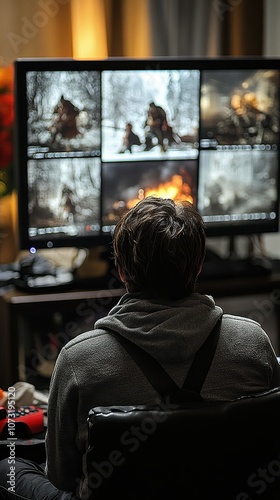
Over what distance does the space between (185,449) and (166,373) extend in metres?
0.16

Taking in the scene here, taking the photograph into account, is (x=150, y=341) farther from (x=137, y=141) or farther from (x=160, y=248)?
(x=137, y=141)

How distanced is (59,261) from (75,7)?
3.37ft

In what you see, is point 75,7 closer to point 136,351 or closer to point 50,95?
point 50,95

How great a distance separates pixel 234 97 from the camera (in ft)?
9.82

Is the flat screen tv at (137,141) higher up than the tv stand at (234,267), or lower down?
higher up

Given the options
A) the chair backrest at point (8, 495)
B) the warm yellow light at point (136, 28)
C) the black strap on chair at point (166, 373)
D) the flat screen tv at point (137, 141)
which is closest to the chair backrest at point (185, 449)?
the black strap on chair at point (166, 373)

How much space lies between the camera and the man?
5.19 feet

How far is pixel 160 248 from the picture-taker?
63.4 inches

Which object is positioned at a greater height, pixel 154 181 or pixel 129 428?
pixel 154 181

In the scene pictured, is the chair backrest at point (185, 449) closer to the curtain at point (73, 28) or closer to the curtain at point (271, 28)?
the curtain at point (73, 28)

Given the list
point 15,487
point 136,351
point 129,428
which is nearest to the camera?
point 129,428

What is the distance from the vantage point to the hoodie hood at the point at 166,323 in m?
1.57

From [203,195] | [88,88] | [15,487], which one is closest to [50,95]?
[88,88]

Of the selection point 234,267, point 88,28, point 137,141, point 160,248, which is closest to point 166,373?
point 160,248
